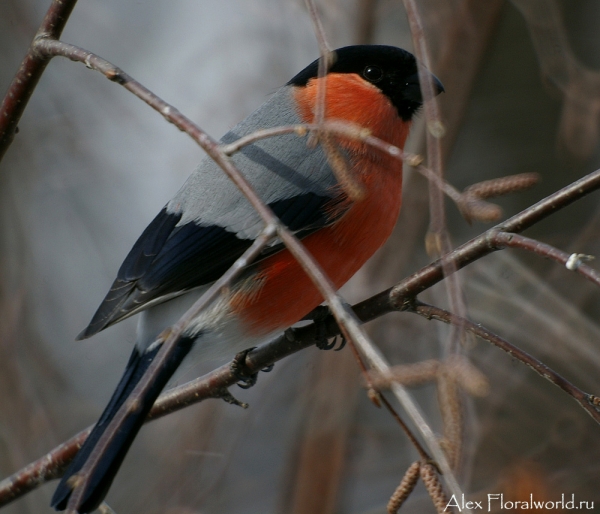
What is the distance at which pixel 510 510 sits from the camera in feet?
8.94

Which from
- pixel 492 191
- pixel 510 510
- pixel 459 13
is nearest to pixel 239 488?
pixel 510 510

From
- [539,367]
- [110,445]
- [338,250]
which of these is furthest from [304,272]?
[539,367]

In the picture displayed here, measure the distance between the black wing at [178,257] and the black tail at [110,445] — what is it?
18cm

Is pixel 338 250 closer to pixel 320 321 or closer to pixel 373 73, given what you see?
pixel 320 321

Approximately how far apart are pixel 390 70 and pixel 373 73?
7 centimetres

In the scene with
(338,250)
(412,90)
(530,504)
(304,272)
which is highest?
(412,90)

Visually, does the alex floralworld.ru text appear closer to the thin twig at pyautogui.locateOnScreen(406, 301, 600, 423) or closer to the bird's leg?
the bird's leg

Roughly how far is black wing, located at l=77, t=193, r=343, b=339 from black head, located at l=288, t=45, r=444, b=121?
0.61m

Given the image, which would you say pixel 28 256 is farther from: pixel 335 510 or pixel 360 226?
pixel 360 226

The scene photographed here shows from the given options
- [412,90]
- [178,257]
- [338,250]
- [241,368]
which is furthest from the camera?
[412,90]

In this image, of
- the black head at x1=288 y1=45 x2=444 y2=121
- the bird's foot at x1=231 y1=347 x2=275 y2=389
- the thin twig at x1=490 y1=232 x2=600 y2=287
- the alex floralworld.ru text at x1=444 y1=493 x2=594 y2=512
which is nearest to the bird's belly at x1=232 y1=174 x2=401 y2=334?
the bird's foot at x1=231 y1=347 x2=275 y2=389

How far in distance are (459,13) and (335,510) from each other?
107 inches

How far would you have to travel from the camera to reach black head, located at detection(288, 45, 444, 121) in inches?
108

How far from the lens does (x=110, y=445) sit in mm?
1899
